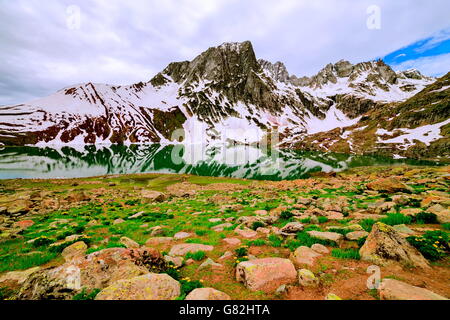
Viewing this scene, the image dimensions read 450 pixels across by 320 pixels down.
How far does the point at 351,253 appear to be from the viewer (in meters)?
7.80

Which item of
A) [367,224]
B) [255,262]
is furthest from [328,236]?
[255,262]

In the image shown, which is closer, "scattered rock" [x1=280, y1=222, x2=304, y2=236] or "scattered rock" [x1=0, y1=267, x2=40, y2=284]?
"scattered rock" [x1=0, y1=267, x2=40, y2=284]

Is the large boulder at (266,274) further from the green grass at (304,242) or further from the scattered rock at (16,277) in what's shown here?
the scattered rock at (16,277)

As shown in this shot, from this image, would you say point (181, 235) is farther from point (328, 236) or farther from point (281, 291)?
point (328, 236)

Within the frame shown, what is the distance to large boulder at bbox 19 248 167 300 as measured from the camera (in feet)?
18.7

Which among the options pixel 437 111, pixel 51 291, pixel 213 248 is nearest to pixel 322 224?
pixel 213 248

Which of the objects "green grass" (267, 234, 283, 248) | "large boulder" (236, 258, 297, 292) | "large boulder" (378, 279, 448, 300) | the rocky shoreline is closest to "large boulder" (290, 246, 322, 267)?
the rocky shoreline

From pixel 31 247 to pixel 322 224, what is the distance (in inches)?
677

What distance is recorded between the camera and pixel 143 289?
5.53 meters

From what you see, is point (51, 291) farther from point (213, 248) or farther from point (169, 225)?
point (169, 225)

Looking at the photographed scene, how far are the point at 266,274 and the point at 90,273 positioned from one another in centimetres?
572

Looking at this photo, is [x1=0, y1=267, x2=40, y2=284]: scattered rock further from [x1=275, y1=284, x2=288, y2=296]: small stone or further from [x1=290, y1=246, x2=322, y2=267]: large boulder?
[x1=290, y1=246, x2=322, y2=267]: large boulder

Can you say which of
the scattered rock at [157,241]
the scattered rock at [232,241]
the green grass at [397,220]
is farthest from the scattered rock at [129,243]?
the green grass at [397,220]

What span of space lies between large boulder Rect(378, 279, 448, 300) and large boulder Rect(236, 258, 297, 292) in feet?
8.02
